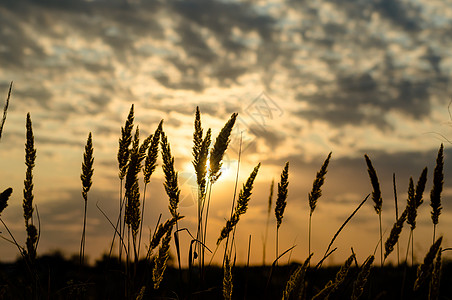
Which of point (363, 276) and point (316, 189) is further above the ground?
point (316, 189)

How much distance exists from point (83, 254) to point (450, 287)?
5951mm

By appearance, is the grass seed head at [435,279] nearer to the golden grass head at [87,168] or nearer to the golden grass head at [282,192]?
the golden grass head at [282,192]

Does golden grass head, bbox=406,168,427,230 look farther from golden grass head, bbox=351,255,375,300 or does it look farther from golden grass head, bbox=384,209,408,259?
golden grass head, bbox=351,255,375,300

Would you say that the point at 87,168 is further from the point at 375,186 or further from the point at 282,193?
the point at 375,186

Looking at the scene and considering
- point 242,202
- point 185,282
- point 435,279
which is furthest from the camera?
A: point 185,282

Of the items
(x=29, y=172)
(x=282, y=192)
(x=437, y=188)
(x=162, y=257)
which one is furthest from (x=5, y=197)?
(x=437, y=188)

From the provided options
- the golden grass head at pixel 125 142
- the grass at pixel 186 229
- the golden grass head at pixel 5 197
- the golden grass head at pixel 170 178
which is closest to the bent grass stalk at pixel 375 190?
the grass at pixel 186 229

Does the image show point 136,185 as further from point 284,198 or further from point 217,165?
point 284,198

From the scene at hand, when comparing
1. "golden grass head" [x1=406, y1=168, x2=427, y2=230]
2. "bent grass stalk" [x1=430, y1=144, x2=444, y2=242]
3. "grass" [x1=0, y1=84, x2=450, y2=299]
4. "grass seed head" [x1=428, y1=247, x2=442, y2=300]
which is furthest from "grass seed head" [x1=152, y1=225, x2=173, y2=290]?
"bent grass stalk" [x1=430, y1=144, x2=444, y2=242]

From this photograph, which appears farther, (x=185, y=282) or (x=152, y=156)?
(x=185, y=282)

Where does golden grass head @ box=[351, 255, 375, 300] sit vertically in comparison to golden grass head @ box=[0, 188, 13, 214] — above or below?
below

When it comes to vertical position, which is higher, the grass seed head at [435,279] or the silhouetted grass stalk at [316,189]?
the silhouetted grass stalk at [316,189]

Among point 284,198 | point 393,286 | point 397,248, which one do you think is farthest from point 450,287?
point 284,198

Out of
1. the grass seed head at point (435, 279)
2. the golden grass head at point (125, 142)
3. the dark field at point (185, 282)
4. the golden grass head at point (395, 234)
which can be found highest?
the golden grass head at point (125, 142)
